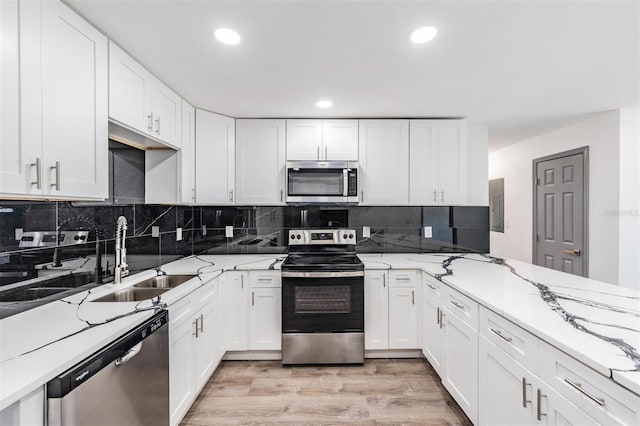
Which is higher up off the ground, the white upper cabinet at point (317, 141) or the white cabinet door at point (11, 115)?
the white upper cabinet at point (317, 141)

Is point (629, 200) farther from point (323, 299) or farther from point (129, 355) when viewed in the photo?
point (129, 355)

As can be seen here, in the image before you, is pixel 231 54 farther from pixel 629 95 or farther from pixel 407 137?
pixel 629 95

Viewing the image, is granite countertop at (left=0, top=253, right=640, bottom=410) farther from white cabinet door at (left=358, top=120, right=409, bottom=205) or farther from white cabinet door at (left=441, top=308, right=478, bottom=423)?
white cabinet door at (left=358, top=120, right=409, bottom=205)

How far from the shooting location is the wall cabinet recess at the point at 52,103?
109cm

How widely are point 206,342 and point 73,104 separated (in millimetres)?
1711

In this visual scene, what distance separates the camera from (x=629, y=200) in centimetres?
274

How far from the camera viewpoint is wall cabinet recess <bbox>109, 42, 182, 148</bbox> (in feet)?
5.40

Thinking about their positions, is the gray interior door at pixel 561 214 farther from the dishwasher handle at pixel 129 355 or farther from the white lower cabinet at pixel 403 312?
the dishwasher handle at pixel 129 355

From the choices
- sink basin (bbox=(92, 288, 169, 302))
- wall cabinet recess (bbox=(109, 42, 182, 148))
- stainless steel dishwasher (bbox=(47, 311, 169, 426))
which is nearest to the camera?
stainless steel dishwasher (bbox=(47, 311, 169, 426))

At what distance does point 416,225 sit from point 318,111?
1.64m

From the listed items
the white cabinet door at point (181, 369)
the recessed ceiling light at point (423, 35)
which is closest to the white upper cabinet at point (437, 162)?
the recessed ceiling light at point (423, 35)

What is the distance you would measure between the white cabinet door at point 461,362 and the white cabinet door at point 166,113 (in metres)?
2.43

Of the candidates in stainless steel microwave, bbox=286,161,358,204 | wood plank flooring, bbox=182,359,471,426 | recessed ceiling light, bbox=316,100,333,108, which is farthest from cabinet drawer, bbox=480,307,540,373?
recessed ceiling light, bbox=316,100,333,108

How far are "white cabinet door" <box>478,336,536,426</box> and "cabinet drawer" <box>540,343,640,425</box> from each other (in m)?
0.14
